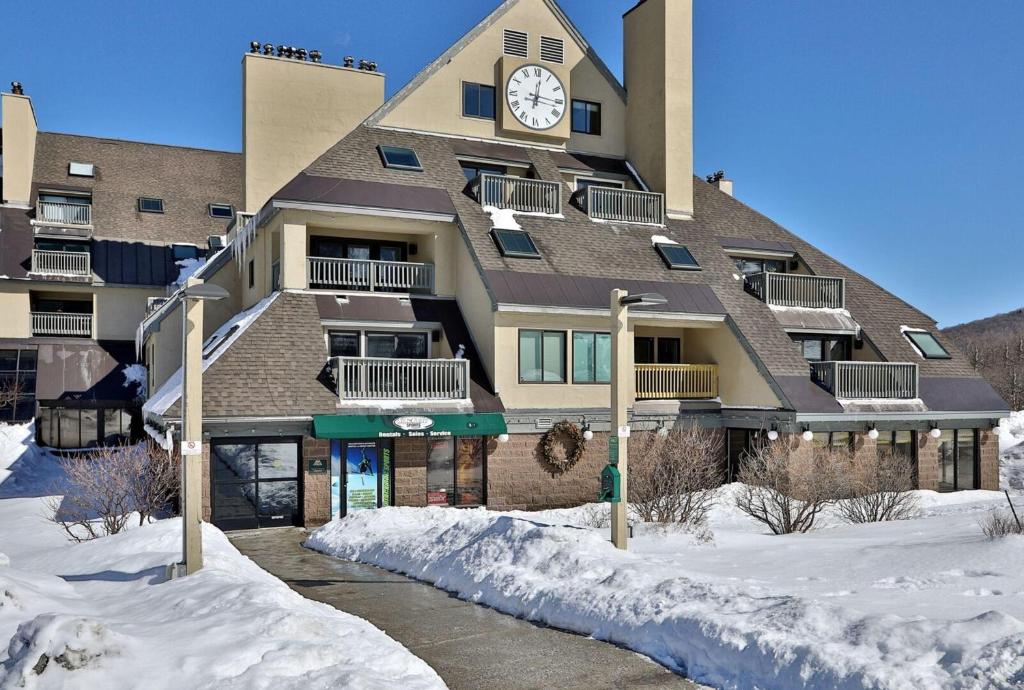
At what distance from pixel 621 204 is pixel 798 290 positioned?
6162 millimetres

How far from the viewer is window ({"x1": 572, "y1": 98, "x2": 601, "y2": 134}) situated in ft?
99.7

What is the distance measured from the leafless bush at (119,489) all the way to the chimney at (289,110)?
12.0 metres

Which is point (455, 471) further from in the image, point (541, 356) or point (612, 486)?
point (612, 486)

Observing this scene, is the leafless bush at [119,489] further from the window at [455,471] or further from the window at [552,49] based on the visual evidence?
the window at [552,49]

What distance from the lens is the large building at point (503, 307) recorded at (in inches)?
823

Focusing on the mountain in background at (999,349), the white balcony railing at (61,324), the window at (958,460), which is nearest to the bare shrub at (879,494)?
the window at (958,460)

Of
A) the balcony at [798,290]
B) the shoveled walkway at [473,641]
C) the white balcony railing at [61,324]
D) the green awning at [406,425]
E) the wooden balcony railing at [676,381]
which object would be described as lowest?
the shoveled walkway at [473,641]

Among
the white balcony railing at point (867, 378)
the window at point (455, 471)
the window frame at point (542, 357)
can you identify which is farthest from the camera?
the white balcony railing at point (867, 378)

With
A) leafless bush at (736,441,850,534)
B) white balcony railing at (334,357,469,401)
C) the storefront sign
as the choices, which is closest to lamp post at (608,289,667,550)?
leafless bush at (736,441,850,534)

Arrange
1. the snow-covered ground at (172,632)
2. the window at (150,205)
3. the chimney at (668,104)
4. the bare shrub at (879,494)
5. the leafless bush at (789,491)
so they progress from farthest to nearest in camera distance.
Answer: the window at (150,205) < the chimney at (668,104) < the bare shrub at (879,494) < the leafless bush at (789,491) < the snow-covered ground at (172,632)

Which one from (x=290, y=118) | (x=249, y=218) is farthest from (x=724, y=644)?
(x=290, y=118)

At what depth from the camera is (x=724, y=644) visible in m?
8.60

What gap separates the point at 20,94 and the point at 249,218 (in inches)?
698

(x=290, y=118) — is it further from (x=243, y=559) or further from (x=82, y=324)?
(x=243, y=559)
